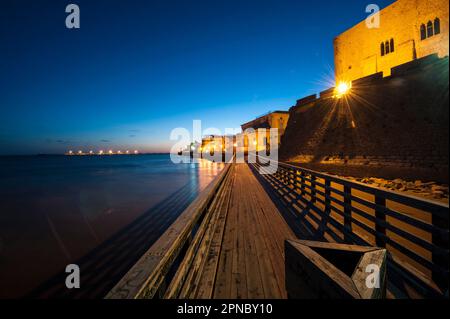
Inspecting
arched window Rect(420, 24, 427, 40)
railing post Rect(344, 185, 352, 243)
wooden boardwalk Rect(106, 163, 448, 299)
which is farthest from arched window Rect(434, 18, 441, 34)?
railing post Rect(344, 185, 352, 243)

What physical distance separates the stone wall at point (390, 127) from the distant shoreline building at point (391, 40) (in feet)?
18.2

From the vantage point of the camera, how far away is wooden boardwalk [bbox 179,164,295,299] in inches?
95.3

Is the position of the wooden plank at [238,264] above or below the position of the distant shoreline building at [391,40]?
below

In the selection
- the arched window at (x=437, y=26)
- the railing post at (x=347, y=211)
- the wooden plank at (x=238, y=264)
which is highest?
the arched window at (x=437, y=26)

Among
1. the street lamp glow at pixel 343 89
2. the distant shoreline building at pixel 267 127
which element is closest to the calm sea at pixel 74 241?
the street lamp glow at pixel 343 89

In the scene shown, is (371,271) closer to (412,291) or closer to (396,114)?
(412,291)

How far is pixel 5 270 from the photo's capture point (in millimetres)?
5891

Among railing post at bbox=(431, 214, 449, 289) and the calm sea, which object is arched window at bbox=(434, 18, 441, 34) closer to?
railing post at bbox=(431, 214, 449, 289)

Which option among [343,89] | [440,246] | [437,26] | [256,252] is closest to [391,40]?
[437,26]

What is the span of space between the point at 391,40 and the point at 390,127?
14.3m

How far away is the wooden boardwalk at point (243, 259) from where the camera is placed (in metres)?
2.42

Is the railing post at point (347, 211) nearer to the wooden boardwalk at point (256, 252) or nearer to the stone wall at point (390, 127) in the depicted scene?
the wooden boardwalk at point (256, 252)

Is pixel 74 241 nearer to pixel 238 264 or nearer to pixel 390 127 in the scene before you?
pixel 238 264

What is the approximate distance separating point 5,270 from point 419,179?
709 inches
